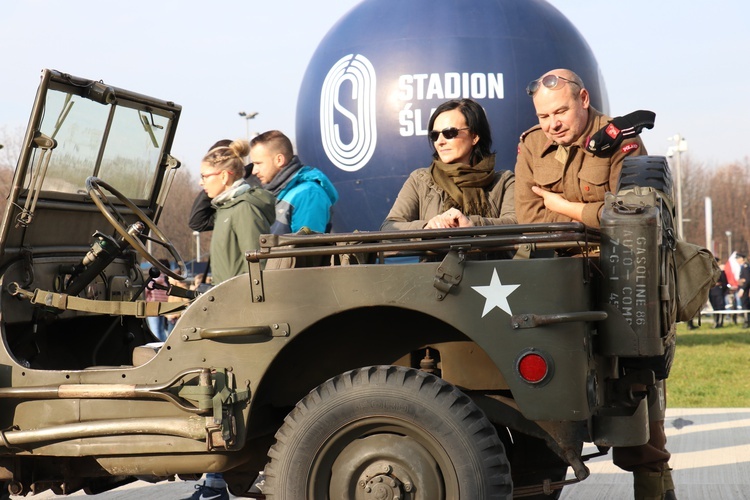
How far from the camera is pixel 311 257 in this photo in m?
4.36

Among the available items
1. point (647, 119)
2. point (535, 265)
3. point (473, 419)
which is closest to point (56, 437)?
point (473, 419)

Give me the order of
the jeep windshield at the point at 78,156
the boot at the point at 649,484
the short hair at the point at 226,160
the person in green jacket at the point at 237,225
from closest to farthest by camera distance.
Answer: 1. the jeep windshield at the point at 78,156
2. the boot at the point at 649,484
3. the person in green jacket at the point at 237,225
4. the short hair at the point at 226,160

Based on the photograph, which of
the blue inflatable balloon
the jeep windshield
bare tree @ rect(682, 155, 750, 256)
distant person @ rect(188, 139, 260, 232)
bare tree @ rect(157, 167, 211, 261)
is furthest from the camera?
bare tree @ rect(682, 155, 750, 256)

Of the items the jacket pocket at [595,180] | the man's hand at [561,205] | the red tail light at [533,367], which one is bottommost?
the red tail light at [533,367]

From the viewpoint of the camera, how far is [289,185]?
6.70 meters

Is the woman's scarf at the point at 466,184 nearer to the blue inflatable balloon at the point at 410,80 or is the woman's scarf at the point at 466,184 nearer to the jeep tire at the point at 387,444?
the jeep tire at the point at 387,444

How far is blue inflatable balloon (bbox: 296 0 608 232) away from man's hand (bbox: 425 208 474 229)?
8982 millimetres

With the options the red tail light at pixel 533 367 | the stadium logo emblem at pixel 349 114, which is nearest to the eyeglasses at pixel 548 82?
the red tail light at pixel 533 367

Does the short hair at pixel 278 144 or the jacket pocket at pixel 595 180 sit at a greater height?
the short hair at pixel 278 144

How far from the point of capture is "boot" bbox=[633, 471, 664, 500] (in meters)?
4.93

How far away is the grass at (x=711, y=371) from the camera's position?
1195 cm

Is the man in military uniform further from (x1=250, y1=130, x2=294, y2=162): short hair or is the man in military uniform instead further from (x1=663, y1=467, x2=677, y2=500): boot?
(x1=250, y1=130, x2=294, y2=162): short hair

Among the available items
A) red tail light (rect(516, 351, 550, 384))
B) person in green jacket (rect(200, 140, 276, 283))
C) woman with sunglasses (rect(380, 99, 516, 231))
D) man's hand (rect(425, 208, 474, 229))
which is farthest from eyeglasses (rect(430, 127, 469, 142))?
red tail light (rect(516, 351, 550, 384))

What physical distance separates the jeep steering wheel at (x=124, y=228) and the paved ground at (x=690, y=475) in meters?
1.89
